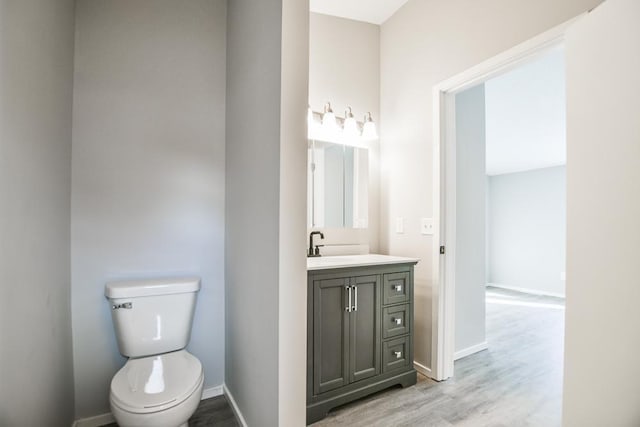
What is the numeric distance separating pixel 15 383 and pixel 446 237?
2.31 metres

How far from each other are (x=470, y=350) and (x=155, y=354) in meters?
2.50

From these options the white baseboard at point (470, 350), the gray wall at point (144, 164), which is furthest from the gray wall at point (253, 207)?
the white baseboard at point (470, 350)

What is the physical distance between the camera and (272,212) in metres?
1.22

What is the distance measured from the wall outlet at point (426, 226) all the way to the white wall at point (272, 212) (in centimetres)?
136

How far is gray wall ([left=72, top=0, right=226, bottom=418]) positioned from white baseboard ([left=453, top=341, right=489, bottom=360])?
1.92 metres

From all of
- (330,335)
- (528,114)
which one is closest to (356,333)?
(330,335)

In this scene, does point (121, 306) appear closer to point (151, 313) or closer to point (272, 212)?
point (151, 313)

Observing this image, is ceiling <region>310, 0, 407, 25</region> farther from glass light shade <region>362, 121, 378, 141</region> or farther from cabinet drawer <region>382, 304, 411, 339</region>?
cabinet drawer <region>382, 304, 411, 339</region>

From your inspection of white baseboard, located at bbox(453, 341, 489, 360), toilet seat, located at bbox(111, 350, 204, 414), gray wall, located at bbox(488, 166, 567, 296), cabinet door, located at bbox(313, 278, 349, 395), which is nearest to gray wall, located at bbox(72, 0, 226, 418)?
toilet seat, located at bbox(111, 350, 204, 414)

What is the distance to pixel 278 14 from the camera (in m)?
1.17

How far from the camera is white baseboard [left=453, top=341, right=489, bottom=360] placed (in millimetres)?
2537

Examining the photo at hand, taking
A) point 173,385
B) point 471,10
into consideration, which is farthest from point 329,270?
point 471,10

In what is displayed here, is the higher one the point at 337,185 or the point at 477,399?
the point at 337,185

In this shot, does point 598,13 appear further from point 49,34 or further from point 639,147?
point 49,34
